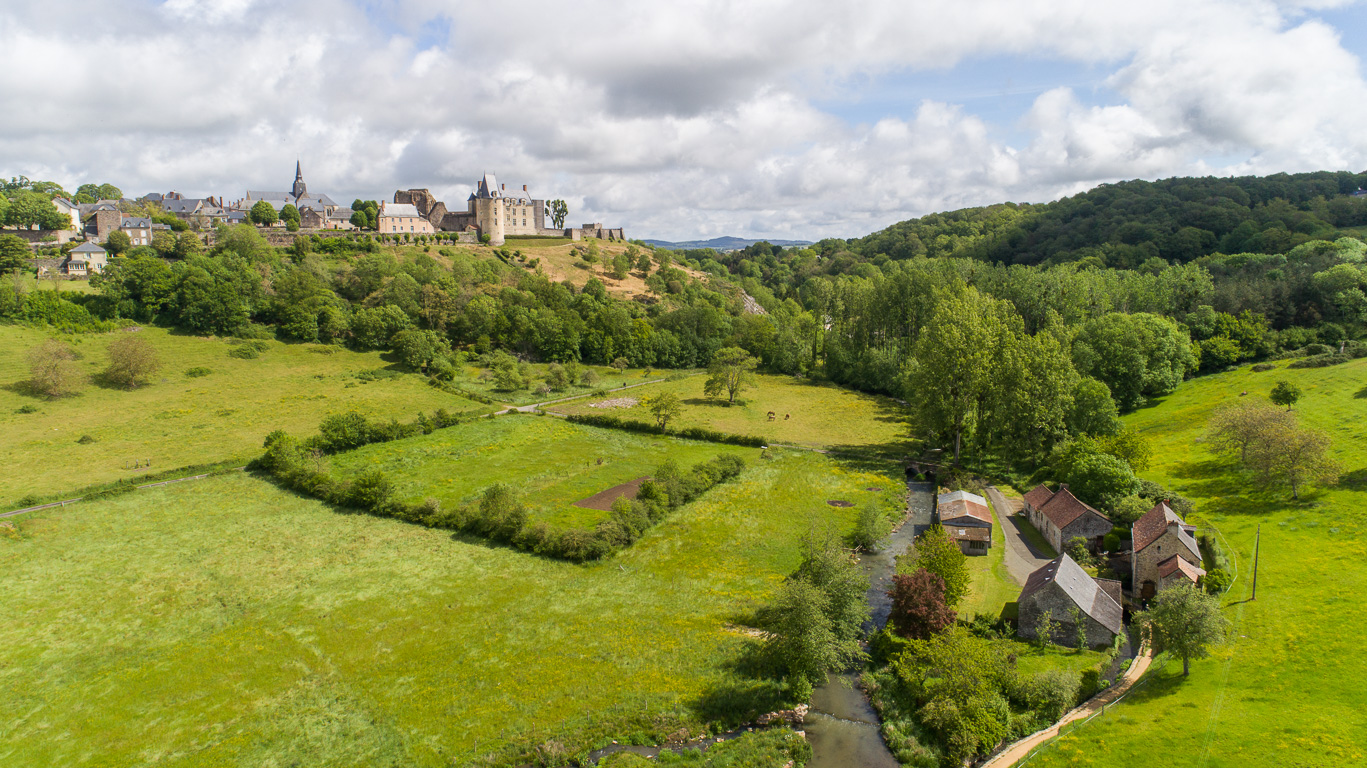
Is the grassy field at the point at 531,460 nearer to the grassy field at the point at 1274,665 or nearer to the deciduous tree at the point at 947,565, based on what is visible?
the deciduous tree at the point at 947,565

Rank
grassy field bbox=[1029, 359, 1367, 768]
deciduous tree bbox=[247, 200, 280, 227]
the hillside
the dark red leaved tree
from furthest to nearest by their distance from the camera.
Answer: deciduous tree bbox=[247, 200, 280, 227], the hillside, the dark red leaved tree, grassy field bbox=[1029, 359, 1367, 768]

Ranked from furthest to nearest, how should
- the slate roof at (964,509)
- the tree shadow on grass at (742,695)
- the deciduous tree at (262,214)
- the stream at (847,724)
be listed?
the deciduous tree at (262,214) < the slate roof at (964,509) < the tree shadow on grass at (742,695) < the stream at (847,724)

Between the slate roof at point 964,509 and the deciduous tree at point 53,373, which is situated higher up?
the deciduous tree at point 53,373

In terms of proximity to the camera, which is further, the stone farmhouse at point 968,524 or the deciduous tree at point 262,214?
the deciduous tree at point 262,214

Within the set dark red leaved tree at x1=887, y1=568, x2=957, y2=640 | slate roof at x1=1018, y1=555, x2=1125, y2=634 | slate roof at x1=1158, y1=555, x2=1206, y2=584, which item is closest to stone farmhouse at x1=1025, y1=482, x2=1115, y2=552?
slate roof at x1=1158, y1=555, x2=1206, y2=584

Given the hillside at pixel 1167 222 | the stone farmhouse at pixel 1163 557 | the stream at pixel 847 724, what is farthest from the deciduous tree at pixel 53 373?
the hillside at pixel 1167 222

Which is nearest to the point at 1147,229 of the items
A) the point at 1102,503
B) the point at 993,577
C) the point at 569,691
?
the point at 1102,503

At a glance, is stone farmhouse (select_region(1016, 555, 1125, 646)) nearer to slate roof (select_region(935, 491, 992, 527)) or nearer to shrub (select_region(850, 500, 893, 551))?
slate roof (select_region(935, 491, 992, 527))
